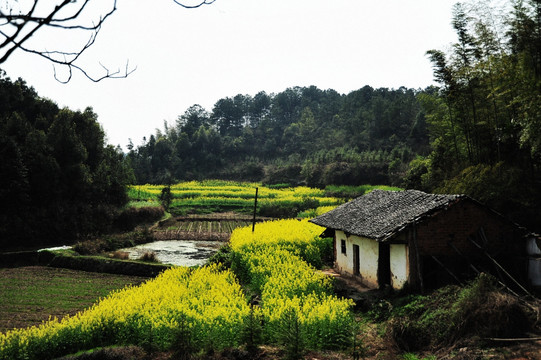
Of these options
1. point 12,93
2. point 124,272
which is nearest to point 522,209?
point 124,272

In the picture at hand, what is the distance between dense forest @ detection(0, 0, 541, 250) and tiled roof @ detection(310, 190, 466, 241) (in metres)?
3.14

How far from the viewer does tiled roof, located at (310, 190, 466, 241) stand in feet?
41.8

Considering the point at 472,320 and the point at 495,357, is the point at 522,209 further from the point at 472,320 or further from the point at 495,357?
the point at 495,357

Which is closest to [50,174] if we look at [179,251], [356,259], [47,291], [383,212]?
[179,251]

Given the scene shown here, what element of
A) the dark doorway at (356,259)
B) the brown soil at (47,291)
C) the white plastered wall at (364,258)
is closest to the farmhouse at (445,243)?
the white plastered wall at (364,258)

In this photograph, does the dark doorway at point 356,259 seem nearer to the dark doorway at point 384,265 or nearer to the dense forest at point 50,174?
the dark doorway at point 384,265

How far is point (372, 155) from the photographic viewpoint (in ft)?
174

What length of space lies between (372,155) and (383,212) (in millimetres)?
39036

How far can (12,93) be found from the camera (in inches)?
1342

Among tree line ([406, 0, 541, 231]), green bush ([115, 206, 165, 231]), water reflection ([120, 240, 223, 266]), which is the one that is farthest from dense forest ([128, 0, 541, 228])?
green bush ([115, 206, 165, 231])

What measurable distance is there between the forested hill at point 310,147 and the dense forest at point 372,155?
0.79 feet

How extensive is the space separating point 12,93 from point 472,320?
38.1 metres

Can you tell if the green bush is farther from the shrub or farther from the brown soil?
the shrub

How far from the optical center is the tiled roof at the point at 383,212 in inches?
502
